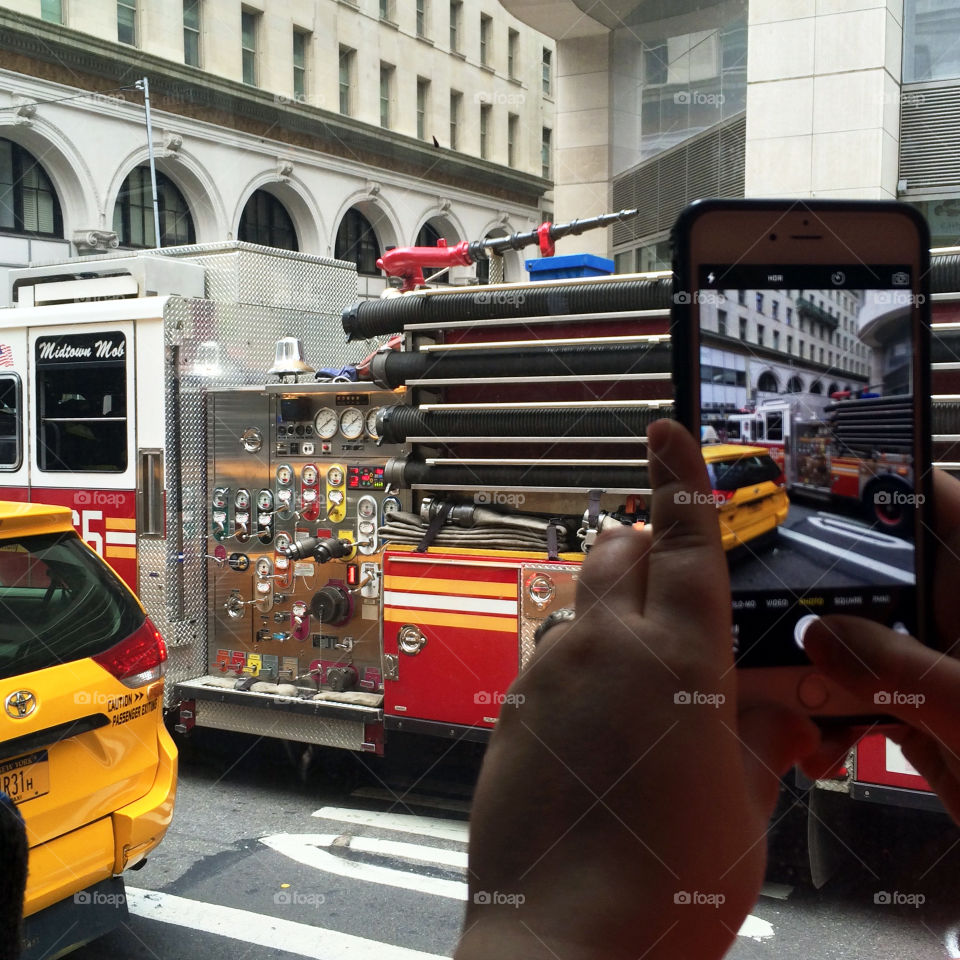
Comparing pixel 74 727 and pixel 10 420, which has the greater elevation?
pixel 10 420

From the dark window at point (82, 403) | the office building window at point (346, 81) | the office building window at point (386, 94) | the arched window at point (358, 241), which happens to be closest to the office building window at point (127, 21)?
the office building window at point (346, 81)

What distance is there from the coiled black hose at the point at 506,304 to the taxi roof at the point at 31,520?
2380 millimetres

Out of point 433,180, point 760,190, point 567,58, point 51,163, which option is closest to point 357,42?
point 433,180

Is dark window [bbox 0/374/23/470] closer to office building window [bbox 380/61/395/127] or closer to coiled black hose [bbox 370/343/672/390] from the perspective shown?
coiled black hose [bbox 370/343/672/390]

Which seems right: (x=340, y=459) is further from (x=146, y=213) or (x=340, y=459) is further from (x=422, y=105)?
(x=422, y=105)

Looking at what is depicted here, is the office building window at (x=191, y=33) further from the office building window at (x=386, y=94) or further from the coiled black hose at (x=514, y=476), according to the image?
the coiled black hose at (x=514, y=476)

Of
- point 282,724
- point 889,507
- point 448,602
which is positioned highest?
point 889,507

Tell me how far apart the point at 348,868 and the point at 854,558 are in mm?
5177

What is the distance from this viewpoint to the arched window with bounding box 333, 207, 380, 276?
1214 inches

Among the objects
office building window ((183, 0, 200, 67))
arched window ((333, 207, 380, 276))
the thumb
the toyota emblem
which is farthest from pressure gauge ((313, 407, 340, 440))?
arched window ((333, 207, 380, 276))

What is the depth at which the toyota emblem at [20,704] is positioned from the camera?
4.00m

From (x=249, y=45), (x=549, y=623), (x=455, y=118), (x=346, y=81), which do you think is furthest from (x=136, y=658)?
(x=455, y=118)

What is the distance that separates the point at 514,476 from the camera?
20.1ft

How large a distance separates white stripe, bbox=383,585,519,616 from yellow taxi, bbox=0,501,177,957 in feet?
6.08
